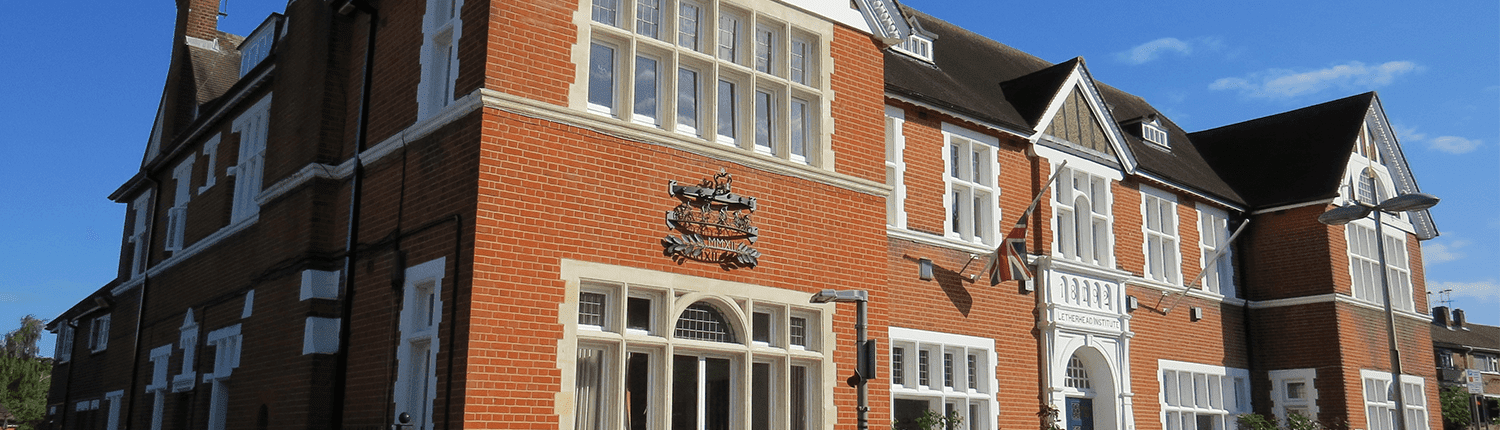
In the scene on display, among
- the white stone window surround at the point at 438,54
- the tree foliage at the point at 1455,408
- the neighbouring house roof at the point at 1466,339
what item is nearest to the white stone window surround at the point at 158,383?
the white stone window surround at the point at 438,54

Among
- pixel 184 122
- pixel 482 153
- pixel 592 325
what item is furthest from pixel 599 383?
pixel 184 122

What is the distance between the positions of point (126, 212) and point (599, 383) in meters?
18.2

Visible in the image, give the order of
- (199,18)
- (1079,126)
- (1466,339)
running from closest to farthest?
1. (1079,126)
2. (199,18)
3. (1466,339)

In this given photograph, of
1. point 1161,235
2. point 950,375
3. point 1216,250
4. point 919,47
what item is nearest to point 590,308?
point 950,375

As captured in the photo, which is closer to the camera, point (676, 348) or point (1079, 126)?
point (676, 348)

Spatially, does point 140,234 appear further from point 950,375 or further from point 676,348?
point 950,375

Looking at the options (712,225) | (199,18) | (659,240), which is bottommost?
(659,240)

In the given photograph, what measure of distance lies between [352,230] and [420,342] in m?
2.29

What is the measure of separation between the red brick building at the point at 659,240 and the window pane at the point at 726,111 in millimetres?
27

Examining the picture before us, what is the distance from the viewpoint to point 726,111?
13.0 meters

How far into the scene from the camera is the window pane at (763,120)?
13.2 metres

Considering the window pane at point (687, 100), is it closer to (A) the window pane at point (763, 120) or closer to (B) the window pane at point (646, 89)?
(B) the window pane at point (646, 89)

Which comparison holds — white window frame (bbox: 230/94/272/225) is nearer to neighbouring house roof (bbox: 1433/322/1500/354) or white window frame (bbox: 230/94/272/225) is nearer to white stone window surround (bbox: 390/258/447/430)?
white stone window surround (bbox: 390/258/447/430)

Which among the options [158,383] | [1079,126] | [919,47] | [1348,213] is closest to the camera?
[1348,213]
